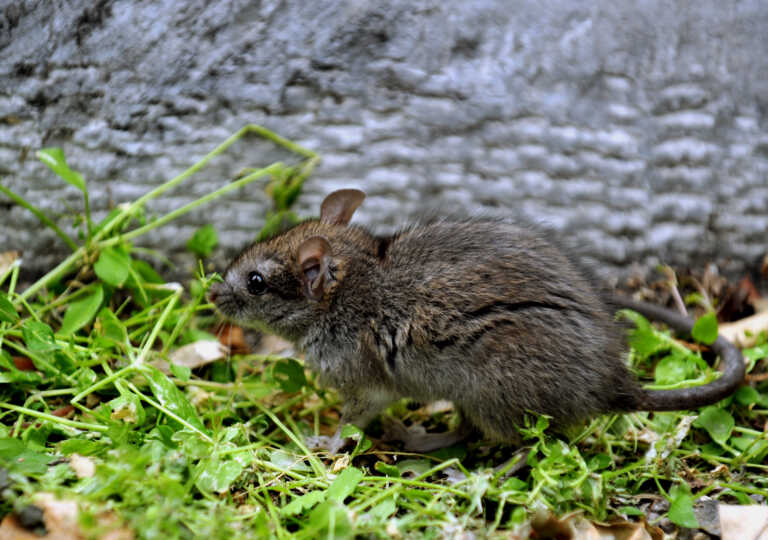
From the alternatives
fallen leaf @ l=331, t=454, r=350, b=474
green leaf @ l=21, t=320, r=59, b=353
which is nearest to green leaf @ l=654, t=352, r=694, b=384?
fallen leaf @ l=331, t=454, r=350, b=474

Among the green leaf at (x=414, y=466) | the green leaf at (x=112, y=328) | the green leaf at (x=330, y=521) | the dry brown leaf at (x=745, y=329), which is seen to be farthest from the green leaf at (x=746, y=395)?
the green leaf at (x=112, y=328)

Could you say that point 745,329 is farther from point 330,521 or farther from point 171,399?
point 171,399

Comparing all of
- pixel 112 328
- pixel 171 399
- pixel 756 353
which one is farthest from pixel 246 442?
pixel 756 353

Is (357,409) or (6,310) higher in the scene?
(6,310)

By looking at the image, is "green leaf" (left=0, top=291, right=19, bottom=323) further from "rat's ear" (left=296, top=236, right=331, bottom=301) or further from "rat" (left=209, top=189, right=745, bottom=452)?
"rat's ear" (left=296, top=236, right=331, bottom=301)

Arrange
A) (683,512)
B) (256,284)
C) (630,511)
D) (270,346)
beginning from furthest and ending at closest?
(270,346) → (256,284) → (630,511) → (683,512)

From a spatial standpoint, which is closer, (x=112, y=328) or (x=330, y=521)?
(x=330, y=521)

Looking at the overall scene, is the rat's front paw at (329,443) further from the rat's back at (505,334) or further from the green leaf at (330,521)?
the green leaf at (330,521)
